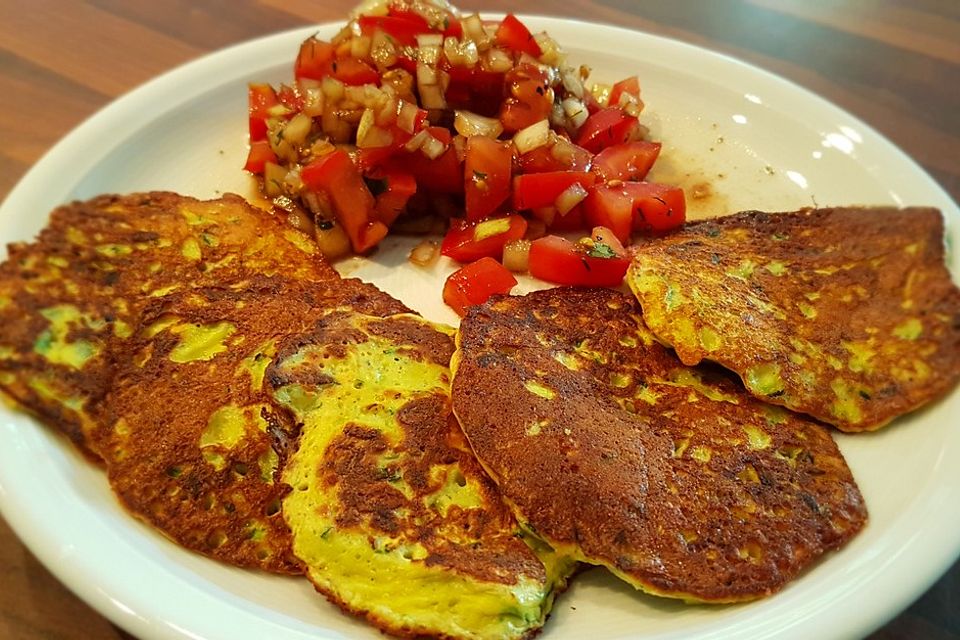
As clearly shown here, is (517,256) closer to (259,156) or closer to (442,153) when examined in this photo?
(442,153)

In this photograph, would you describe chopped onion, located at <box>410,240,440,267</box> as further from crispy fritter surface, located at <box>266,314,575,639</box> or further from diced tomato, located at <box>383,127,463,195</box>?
crispy fritter surface, located at <box>266,314,575,639</box>

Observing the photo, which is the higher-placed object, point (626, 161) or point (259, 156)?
point (626, 161)

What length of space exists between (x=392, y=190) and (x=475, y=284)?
497 mm

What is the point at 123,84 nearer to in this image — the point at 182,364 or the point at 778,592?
the point at 182,364

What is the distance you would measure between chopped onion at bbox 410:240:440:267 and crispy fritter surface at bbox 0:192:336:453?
336 mm

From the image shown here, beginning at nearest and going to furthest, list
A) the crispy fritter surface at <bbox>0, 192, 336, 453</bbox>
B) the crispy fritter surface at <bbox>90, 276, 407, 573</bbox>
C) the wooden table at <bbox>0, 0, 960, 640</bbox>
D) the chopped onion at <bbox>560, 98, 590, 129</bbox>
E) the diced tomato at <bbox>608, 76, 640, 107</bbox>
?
the crispy fritter surface at <bbox>90, 276, 407, 573</bbox>
the crispy fritter surface at <bbox>0, 192, 336, 453</bbox>
the chopped onion at <bbox>560, 98, 590, 129</bbox>
the diced tomato at <bbox>608, 76, 640, 107</bbox>
the wooden table at <bbox>0, 0, 960, 640</bbox>

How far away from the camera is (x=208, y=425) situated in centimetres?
191

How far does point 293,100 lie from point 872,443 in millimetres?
2307

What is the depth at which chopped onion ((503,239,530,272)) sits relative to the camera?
8.74 feet

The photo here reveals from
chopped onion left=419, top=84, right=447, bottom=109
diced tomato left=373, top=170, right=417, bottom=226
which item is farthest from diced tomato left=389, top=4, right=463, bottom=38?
diced tomato left=373, top=170, right=417, bottom=226

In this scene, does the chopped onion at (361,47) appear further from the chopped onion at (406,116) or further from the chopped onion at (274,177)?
the chopped onion at (274,177)

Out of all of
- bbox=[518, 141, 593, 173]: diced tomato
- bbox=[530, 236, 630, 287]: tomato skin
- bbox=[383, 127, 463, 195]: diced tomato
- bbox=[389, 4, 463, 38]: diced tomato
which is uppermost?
bbox=[389, 4, 463, 38]: diced tomato

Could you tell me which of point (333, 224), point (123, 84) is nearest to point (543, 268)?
point (333, 224)

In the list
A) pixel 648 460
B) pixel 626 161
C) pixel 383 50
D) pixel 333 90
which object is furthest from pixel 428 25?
pixel 648 460
